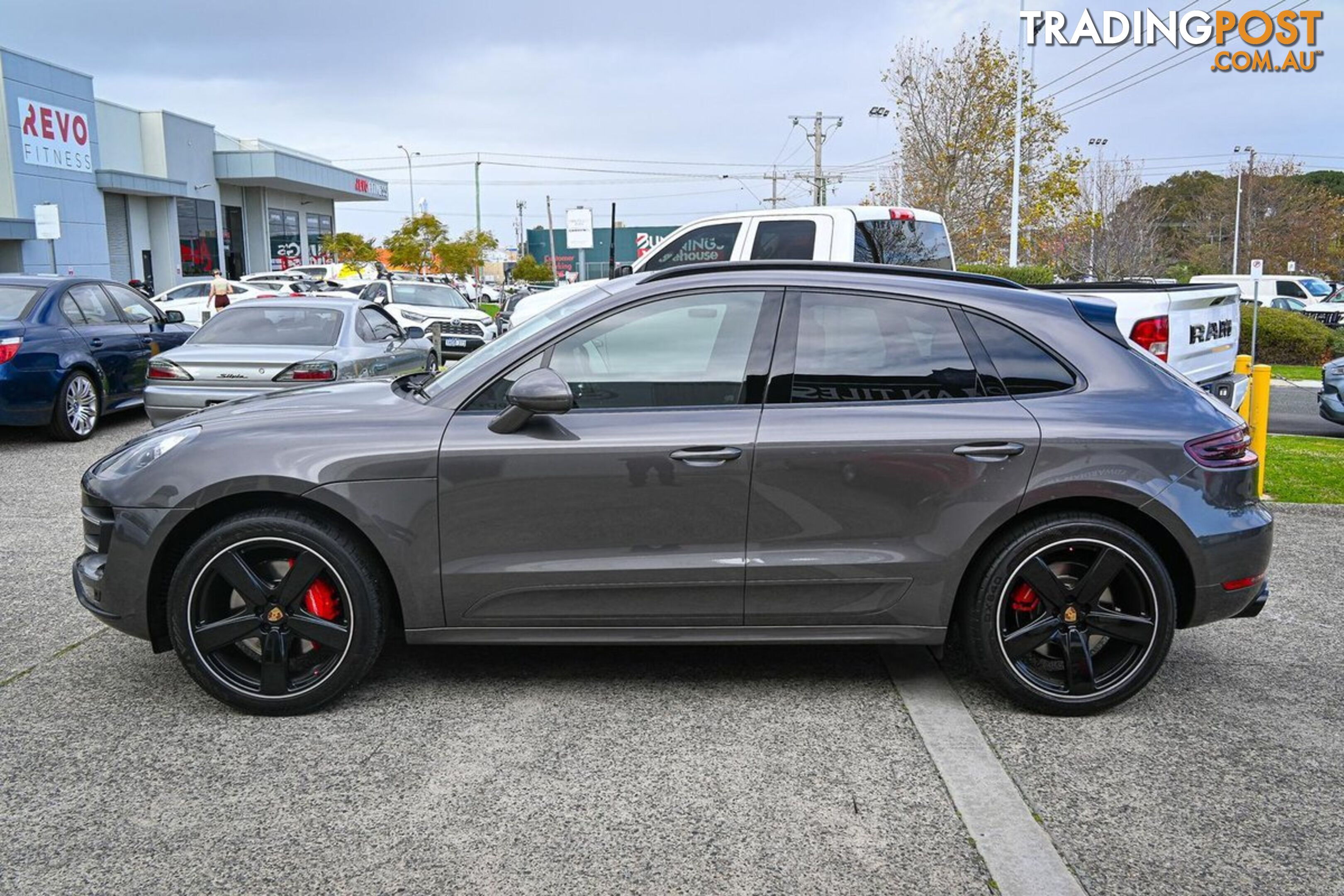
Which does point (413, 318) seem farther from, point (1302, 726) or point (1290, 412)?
point (1302, 726)

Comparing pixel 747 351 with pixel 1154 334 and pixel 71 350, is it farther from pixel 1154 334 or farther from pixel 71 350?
pixel 71 350

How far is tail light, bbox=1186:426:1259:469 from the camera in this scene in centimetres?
411

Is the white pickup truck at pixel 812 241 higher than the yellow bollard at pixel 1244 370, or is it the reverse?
the white pickup truck at pixel 812 241

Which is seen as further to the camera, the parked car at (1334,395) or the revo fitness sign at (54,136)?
the revo fitness sign at (54,136)

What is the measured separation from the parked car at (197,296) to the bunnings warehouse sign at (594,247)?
228 feet

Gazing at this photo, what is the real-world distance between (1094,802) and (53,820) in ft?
10.6

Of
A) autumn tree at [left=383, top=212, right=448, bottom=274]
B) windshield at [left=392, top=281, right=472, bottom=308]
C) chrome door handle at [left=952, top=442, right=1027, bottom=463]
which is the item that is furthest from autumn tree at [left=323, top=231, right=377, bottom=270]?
chrome door handle at [left=952, top=442, right=1027, bottom=463]

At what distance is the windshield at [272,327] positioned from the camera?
10539mm

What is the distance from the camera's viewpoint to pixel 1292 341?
2352 cm

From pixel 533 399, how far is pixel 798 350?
3.45ft

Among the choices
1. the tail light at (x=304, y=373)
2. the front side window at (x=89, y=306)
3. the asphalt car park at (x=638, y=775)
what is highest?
the front side window at (x=89, y=306)

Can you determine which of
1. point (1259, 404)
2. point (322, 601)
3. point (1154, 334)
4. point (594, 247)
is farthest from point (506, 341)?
point (594, 247)

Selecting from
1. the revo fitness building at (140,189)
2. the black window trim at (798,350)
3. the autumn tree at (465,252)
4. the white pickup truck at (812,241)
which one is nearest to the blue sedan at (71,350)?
the white pickup truck at (812,241)

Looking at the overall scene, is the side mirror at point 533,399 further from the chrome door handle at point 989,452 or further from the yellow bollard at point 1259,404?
the yellow bollard at point 1259,404
